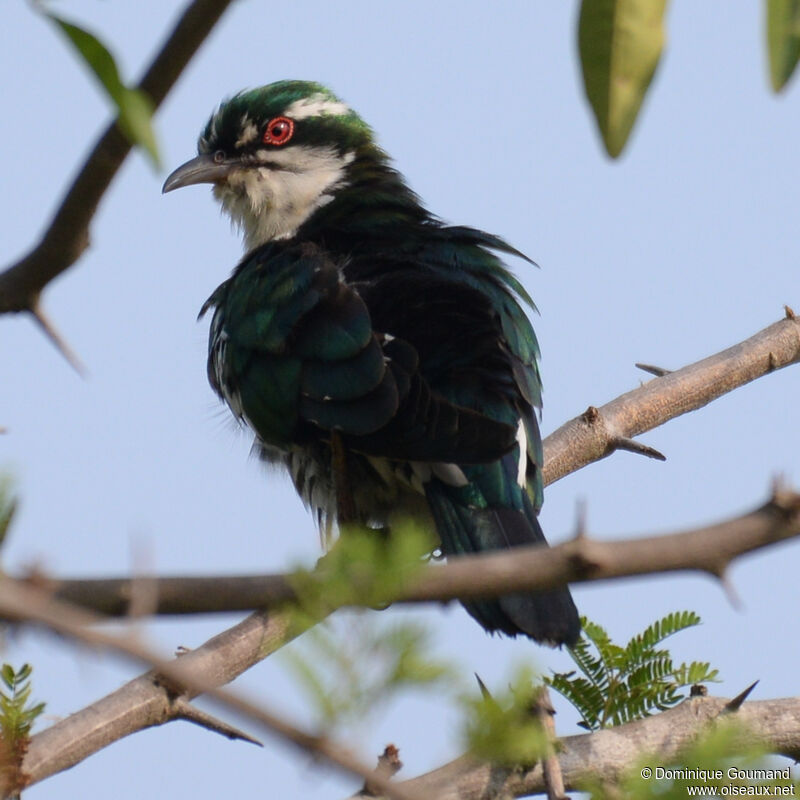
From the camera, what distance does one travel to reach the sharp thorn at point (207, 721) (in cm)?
398

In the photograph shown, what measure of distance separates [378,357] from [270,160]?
2476 millimetres

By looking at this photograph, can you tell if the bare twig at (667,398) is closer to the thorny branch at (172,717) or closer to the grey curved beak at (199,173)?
the thorny branch at (172,717)

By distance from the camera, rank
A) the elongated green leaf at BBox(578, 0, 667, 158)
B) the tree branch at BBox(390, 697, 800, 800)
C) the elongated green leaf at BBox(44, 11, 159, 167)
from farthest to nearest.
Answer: the tree branch at BBox(390, 697, 800, 800) < the elongated green leaf at BBox(578, 0, 667, 158) < the elongated green leaf at BBox(44, 11, 159, 167)

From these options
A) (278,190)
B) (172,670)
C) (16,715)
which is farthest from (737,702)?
(278,190)

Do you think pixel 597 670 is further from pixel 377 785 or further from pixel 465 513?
pixel 377 785

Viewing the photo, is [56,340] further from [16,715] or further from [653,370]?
[653,370]

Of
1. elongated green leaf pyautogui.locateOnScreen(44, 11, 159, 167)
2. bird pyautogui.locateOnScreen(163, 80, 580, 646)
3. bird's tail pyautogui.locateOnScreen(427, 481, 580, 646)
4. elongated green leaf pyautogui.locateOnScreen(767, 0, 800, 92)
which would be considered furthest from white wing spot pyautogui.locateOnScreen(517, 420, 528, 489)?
elongated green leaf pyautogui.locateOnScreen(44, 11, 159, 167)

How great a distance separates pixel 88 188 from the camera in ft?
6.65

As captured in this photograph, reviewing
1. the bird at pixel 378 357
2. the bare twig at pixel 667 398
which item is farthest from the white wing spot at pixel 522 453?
the bare twig at pixel 667 398

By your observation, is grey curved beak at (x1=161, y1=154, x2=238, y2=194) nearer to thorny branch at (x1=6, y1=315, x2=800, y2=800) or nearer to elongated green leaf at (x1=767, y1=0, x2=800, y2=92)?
thorny branch at (x1=6, y1=315, x2=800, y2=800)

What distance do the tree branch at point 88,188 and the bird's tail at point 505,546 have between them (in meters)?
2.40

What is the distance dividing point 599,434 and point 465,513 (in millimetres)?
1375

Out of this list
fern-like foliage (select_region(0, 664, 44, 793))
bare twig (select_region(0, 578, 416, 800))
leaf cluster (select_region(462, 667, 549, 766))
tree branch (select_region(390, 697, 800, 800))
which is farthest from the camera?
tree branch (select_region(390, 697, 800, 800))

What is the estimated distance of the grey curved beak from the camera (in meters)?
6.93
